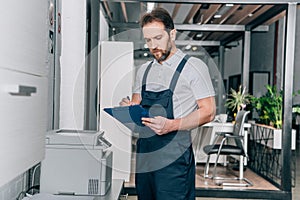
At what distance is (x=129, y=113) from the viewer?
1.78m

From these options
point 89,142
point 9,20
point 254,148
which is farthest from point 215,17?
point 9,20

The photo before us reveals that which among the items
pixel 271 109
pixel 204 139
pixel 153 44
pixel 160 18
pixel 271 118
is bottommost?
pixel 204 139

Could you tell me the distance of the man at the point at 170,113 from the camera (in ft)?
6.07

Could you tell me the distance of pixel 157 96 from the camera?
6.32 feet

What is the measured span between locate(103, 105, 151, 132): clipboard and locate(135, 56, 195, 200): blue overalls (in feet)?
0.28

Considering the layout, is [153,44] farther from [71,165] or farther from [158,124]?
[71,165]

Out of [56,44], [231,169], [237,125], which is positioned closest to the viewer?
[56,44]

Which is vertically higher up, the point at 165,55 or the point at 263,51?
the point at 263,51

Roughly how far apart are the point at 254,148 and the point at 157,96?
524 centimetres

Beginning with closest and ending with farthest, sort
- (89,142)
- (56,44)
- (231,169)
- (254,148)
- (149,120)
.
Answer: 1. (149,120)
2. (89,142)
3. (56,44)
4. (231,169)
5. (254,148)

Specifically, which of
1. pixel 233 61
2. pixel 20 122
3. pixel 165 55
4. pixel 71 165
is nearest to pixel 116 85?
pixel 71 165

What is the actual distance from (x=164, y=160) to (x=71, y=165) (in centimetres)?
50

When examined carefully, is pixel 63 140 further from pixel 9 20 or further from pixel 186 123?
pixel 9 20

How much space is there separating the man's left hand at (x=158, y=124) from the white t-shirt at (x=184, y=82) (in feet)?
0.37
